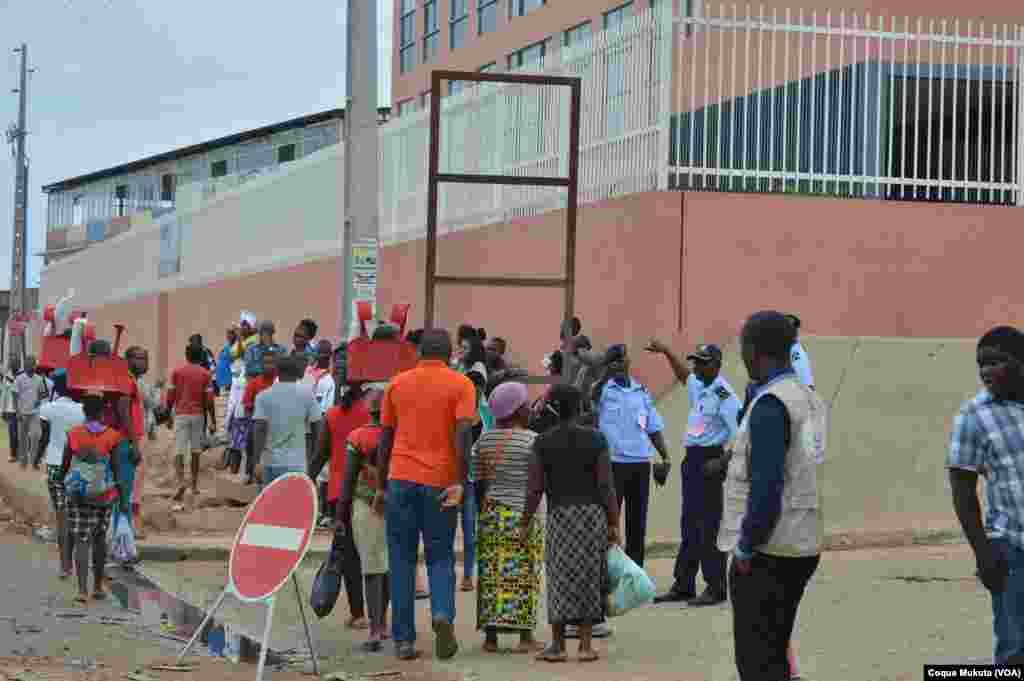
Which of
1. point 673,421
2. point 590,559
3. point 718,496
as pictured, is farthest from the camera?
point 673,421

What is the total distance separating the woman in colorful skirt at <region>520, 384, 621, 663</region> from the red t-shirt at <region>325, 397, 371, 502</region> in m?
1.78

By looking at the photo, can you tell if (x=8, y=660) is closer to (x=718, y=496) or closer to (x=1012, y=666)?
(x=718, y=496)

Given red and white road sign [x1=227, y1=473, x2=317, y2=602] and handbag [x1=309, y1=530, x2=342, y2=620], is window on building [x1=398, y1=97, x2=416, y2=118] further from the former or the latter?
red and white road sign [x1=227, y1=473, x2=317, y2=602]

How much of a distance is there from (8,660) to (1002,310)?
1178cm

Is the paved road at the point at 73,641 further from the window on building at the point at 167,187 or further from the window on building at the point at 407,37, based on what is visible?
the window on building at the point at 167,187

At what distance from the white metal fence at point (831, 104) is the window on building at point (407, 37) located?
26.2 m

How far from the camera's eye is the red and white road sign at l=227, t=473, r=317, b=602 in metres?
9.83

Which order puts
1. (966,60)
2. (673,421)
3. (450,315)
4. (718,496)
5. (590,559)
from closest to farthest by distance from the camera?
(590,559) < (718,496) < (673,421) < (966,60) < (450,315)

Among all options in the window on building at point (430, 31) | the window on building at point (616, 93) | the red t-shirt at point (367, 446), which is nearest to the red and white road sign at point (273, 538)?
the red t-shirt at point (367, 446)

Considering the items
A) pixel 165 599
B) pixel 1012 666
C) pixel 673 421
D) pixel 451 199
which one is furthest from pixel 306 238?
pixel 1012 666

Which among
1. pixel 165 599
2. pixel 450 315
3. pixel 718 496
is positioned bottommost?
pixel 165 599

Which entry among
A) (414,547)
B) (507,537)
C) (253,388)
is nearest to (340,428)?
(414,547)

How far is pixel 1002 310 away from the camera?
63.5 ft

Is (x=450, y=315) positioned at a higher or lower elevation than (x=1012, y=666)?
higher
